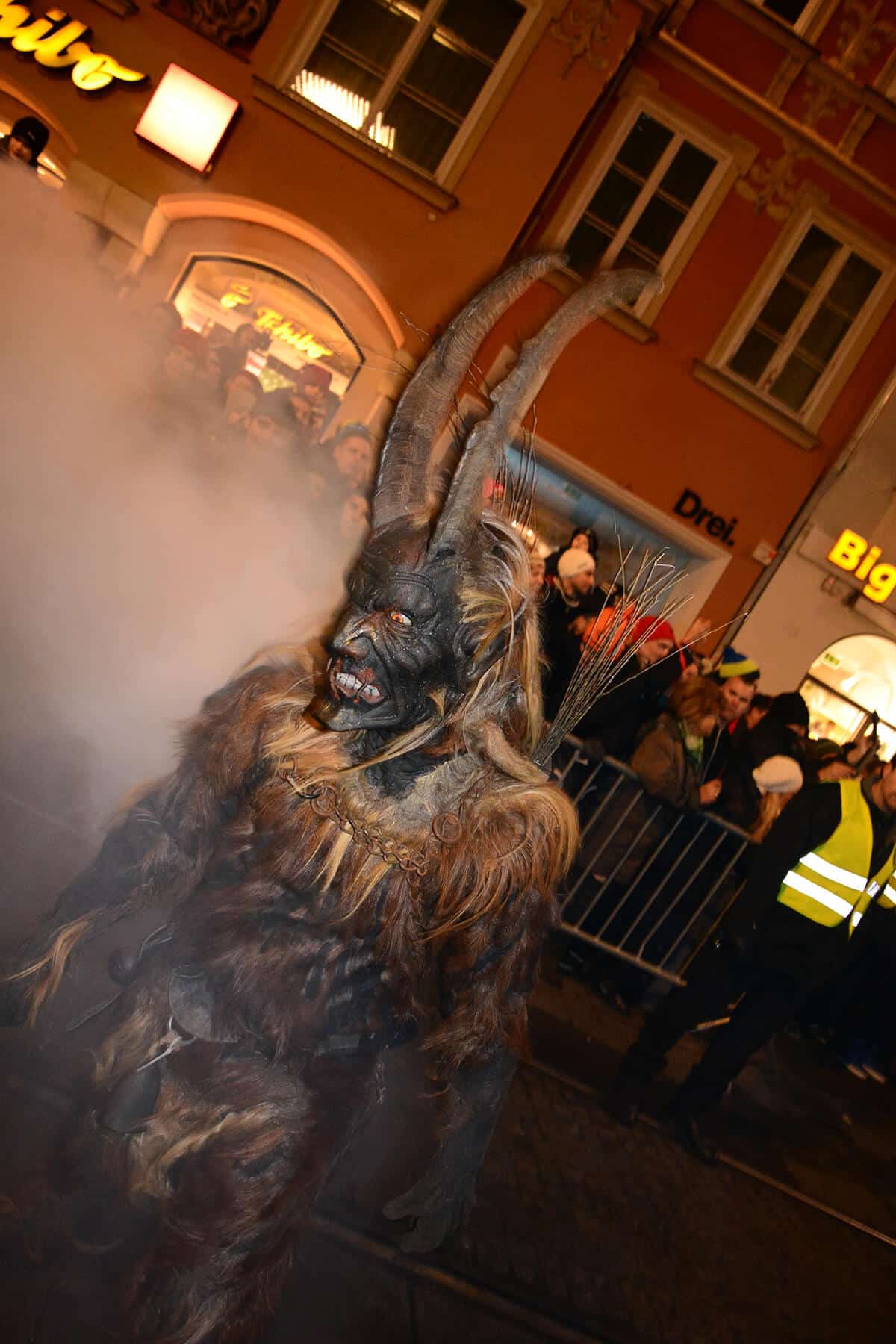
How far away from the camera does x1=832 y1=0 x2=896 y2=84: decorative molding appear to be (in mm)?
9781

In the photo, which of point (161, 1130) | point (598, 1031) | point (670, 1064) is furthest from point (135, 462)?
point (670, 1064)

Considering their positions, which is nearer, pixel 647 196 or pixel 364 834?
pixel 364 834

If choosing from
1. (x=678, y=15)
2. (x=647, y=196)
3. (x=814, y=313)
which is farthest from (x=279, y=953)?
(x=678, y=15)

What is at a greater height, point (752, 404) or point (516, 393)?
point (752, 404)

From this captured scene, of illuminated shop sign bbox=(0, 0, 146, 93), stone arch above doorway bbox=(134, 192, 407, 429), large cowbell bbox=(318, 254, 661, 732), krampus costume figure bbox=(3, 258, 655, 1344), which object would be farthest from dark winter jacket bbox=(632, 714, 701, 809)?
illuminated shop sign bbox=(0, 0, 146, 93)

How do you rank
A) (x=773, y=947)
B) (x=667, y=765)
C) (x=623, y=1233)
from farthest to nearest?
(x=667, y=765), (x=773, y=947), (x=623, y=1233)

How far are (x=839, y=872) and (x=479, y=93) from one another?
8196mm

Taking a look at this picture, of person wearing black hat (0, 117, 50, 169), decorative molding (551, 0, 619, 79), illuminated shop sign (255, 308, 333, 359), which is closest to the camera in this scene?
illuminated shop sign (255, 308, 333, 359)

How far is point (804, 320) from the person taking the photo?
10133mm

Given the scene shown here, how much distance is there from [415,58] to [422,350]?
30.3ft

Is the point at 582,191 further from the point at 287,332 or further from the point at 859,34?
the point at 287,332

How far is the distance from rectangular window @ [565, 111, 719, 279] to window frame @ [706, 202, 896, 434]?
1.02 metres

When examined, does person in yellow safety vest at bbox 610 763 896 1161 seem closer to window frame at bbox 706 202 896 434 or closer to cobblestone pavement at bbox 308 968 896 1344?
cobblestone pavement at bbox 308 968 896 1344

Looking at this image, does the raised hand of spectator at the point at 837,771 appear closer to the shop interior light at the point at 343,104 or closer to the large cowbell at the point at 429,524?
the large cowbell at the point at 429,524
